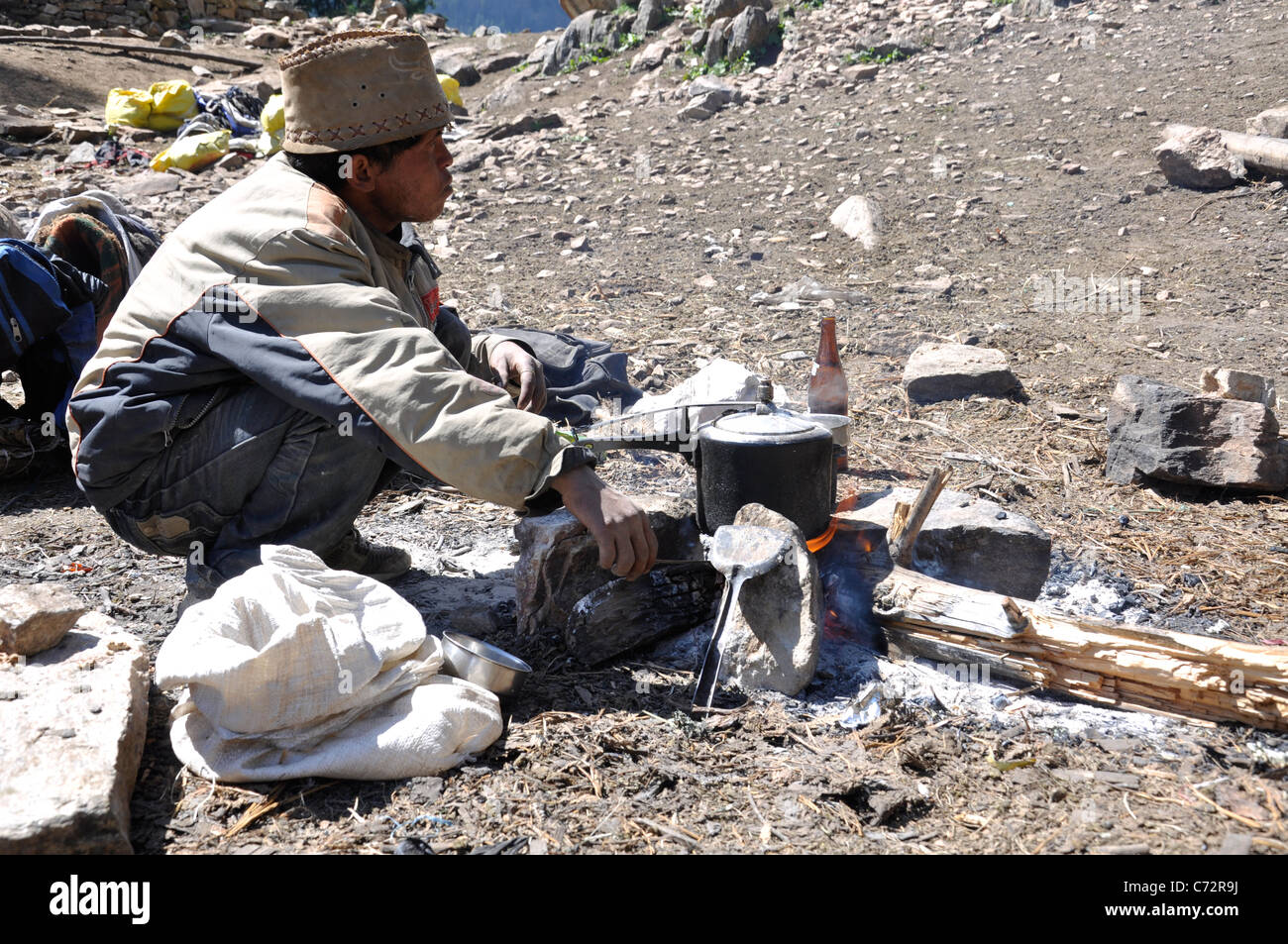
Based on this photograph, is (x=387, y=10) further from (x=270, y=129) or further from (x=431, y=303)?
(x=431, y=303)

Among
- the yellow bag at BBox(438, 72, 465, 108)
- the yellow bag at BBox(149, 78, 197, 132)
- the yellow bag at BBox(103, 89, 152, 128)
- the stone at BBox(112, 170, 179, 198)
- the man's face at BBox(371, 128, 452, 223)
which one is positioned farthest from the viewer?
the yellow bag at BBox(438, 72, 465, 108)

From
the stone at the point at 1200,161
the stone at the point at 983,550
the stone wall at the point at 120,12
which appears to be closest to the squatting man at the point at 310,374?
the stone at the point at 983,550

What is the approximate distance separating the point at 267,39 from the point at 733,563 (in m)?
16.8

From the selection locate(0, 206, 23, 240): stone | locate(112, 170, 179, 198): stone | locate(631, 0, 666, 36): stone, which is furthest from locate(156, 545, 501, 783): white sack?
locate(631, 0, 666, 36): stone

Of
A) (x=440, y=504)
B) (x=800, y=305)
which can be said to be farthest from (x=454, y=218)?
(x=440, y=504)

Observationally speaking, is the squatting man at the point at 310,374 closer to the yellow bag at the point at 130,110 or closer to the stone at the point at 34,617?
the stone at the point at 34,617

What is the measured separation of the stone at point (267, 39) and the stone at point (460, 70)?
13.6 feet

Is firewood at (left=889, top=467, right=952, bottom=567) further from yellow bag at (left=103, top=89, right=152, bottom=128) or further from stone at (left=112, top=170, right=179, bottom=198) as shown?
yellow bag at (left=103, top=89, right=152, bottom=128)

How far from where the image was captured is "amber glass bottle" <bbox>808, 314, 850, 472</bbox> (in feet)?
12.7

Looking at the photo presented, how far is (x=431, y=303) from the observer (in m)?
3.19

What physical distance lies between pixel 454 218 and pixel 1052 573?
637 centimetres

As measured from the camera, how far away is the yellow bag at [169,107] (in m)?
10.9

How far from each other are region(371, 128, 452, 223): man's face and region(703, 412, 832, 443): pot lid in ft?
3.36
